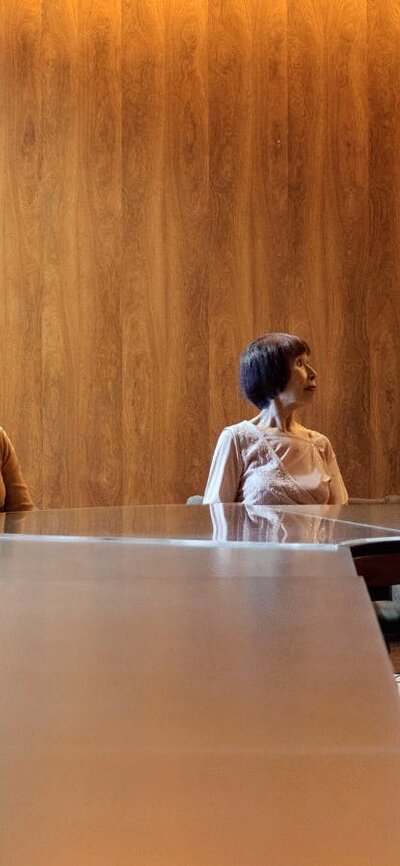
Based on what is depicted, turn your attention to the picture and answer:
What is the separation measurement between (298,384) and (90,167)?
2479mm

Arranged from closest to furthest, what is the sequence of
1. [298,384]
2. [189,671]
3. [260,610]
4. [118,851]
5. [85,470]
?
1. [118,851]
2. [189,671]
3. [260,610]
4. [298,384]
5. [85,470]

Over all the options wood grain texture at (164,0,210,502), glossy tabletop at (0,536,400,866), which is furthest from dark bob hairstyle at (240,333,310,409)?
glossy tabletop at (0,536,400,866)

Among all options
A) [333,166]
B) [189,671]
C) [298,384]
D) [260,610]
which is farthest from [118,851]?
[333,166]

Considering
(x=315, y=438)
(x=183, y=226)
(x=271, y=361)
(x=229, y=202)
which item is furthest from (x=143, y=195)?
(x=315, y=438)

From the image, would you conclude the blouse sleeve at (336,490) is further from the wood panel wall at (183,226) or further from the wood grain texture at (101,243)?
the wood grain texture at (101,243)

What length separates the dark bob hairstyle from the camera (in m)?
3.25

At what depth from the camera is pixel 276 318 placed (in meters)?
5.22

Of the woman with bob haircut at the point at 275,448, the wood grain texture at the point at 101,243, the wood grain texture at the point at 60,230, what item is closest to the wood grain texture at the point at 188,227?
the wood grain texture at the point at 101,243

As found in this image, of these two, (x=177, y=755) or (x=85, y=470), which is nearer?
(x=177, y=755)

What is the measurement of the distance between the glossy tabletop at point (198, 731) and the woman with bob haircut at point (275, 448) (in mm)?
2222

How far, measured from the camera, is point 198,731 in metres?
0.45

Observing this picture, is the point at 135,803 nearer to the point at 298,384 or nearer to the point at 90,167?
the point at 298,384

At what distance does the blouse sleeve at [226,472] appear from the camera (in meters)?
3.14

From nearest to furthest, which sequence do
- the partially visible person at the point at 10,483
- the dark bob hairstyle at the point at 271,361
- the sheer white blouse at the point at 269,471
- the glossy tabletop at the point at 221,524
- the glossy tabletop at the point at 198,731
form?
1. the glossy tabletop at the point at 198,731
2. the glossy tabletop at the point at 221,524
3. the partially visible person at the point at 10,483
4. the sheer white blouse at the point at 269,471
5. the dark bob hairstyle at the point at 271,361
